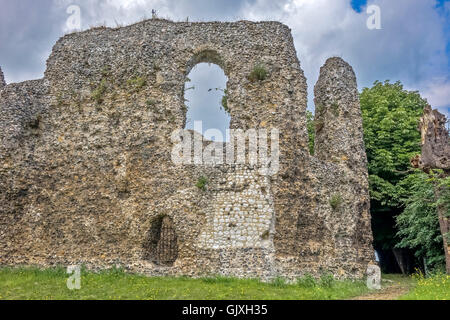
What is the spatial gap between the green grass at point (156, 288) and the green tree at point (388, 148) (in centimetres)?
809

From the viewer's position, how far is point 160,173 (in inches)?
584

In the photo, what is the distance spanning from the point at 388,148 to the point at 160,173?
42.7 feet

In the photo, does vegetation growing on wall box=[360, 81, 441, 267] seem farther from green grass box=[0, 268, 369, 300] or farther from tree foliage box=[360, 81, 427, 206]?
green grass box=[0, 268, 369, 300]

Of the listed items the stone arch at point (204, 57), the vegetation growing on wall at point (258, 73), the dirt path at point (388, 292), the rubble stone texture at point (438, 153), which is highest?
the stone arch at point (204, 57)

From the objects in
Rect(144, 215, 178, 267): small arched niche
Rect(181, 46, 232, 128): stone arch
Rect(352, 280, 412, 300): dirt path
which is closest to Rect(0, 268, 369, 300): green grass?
Rect(352, 280, 412, 300): dirt path

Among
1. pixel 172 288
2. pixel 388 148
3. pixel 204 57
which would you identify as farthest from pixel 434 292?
pixel 388 148

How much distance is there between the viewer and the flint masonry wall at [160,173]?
14141mm

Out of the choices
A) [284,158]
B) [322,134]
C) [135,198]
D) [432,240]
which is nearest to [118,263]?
[135,198]

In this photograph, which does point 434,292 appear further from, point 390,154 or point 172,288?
point 390,154

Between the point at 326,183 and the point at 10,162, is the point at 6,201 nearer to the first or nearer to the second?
the point at 10,162

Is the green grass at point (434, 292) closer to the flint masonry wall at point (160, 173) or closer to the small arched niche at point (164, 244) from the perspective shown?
the flint masonry wall at point (160, 173)

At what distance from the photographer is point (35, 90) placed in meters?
17.0

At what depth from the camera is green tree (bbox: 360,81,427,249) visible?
2141cm

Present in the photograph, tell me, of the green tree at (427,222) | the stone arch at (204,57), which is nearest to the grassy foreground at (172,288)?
the green tree at (427,222)
